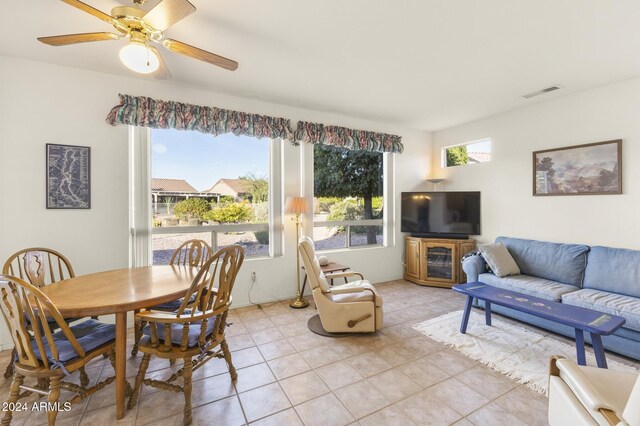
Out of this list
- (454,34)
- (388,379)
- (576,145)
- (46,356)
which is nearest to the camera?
(46,356)

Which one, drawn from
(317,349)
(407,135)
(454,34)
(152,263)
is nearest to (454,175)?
(407,135)

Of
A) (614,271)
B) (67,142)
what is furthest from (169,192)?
(614,271)

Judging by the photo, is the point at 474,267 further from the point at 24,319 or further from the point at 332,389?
the point at 24,319

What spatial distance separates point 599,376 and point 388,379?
1210mm

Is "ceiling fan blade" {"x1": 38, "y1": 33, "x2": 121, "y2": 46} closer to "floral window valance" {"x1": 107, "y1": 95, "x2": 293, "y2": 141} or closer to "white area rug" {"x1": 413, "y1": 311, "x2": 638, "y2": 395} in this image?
"floral window valance" {"x1": 107, "y1": 95, "x2": 293, "y2": 141}

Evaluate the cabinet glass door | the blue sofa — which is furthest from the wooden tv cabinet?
the blue sofa

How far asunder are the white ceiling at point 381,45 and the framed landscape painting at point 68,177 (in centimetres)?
85

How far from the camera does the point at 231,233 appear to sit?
3641 mm

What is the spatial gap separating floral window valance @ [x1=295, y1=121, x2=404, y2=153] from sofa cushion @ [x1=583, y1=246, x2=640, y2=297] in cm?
286

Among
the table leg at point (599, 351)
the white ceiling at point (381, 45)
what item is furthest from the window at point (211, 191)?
the table leg at point (599, 351)

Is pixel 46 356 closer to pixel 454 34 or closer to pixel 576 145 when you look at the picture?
pixel 454 34

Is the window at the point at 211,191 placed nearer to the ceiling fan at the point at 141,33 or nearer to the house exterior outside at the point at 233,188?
the house exterior outside at the point at 233,188

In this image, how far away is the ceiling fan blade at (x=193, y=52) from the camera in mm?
1841

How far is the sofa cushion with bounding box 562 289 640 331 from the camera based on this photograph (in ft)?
7.61
